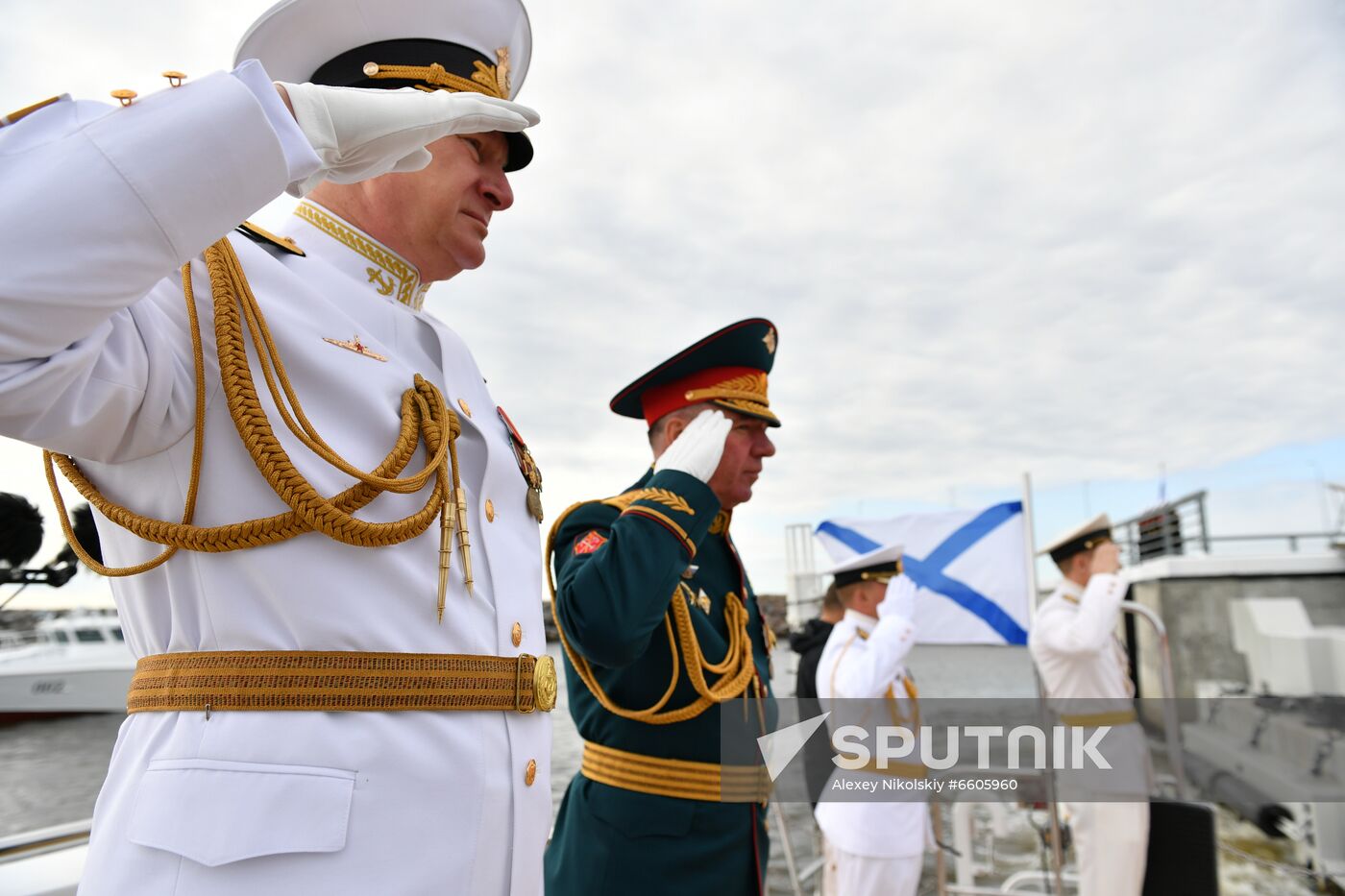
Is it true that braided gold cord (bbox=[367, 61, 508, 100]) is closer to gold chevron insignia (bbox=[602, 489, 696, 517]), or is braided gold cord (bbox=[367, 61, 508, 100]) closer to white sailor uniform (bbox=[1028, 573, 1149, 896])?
gold chevron insignia (bbox=[602, 489, 696, 517])

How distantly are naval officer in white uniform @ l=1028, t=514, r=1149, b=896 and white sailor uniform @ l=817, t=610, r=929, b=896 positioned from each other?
3.84 ft

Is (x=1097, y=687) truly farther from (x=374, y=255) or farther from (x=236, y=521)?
(x=236, y=521)

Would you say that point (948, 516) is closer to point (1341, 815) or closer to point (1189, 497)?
point (1341, 815)

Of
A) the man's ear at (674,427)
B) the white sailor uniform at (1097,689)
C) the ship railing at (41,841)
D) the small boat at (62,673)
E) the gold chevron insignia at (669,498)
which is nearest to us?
the gold chevron insignia at (669,498)

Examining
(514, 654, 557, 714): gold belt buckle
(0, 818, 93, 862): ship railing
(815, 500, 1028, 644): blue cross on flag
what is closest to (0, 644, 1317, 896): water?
(815, 500, 1028, 644): blue cross on flag

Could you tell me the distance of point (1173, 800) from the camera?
307 centimetres

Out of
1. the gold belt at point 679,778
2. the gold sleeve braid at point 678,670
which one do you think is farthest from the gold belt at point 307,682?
the gold belt at point 679,778

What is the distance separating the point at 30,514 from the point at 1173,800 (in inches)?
A: 137

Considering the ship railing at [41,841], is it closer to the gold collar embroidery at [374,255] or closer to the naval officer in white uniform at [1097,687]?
the gold collar embroidery at [374,255]

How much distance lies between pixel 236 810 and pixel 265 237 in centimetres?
80

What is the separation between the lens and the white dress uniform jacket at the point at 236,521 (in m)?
0.79

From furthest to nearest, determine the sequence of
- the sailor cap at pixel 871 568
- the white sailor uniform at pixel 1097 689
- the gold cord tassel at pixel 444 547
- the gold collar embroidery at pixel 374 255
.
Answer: the sailor cap at pixel 871 568
the white sailor uniform at pixel 1097 689
the gold collar embroidery at pixel 374 255
the gold cord tassel at pixel 444 547

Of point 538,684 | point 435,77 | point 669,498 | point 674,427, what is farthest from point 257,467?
point 674,427

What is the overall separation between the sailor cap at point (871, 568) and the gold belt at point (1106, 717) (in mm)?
1543
